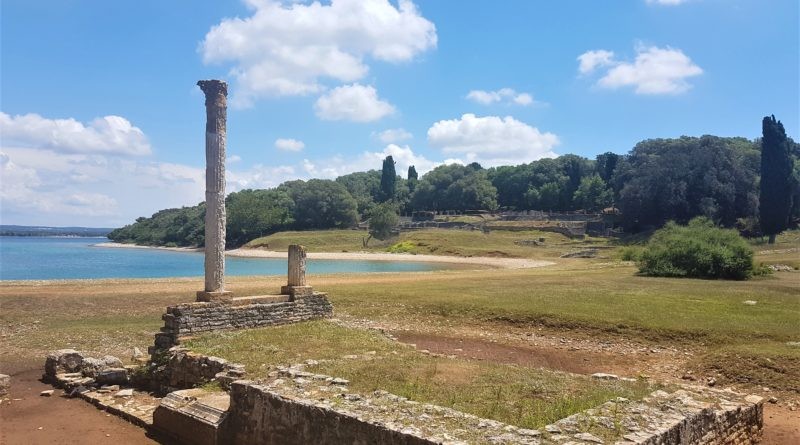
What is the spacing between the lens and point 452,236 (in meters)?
89.8

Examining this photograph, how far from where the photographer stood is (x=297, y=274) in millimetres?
20156

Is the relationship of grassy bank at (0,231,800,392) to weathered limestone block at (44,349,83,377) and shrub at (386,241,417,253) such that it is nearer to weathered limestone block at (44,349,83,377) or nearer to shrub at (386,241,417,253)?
weathered limestone block at (44,349,83,377)

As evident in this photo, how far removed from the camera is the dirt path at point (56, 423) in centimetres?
1173

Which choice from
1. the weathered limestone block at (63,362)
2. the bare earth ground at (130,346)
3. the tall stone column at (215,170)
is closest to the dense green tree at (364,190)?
the bare earth ground at (130,346)

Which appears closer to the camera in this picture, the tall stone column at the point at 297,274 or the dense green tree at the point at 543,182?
→ the tall stone column at the point at 297,274

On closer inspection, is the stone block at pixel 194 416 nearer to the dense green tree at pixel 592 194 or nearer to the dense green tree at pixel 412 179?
the dense green tree at pixel 592 194

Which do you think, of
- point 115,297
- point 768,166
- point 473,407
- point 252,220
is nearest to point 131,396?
point 473,407

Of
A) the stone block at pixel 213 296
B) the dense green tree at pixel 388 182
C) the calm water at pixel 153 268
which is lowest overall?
the calm water at pixel 153 268

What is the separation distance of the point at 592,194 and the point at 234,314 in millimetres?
106071

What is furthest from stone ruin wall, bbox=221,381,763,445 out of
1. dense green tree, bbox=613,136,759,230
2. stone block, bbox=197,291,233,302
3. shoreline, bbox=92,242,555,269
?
dense green tree, bbox=613,136,759,230

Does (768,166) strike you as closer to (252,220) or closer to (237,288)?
(237,288)

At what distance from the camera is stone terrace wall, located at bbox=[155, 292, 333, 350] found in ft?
54.7

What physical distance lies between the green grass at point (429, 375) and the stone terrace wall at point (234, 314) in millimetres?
662

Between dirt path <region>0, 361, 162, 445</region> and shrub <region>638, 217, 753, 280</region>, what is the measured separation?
101ft
